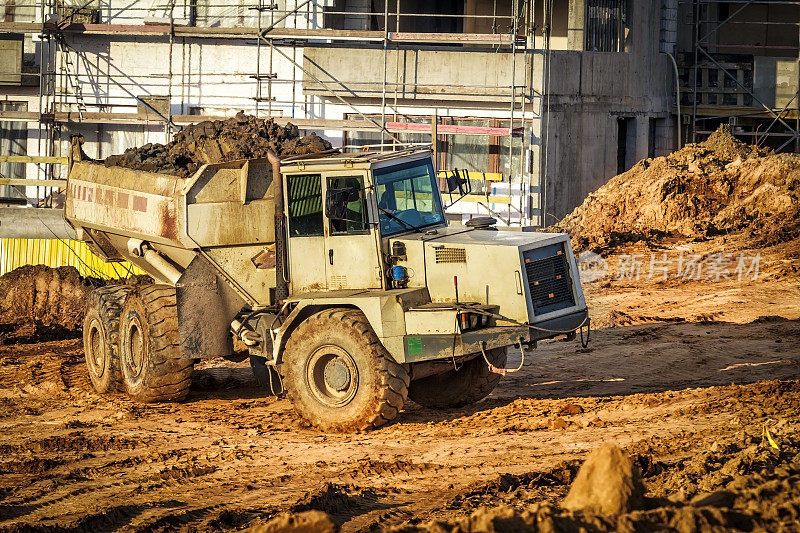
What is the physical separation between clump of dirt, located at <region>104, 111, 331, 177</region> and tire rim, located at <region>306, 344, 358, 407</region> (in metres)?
3.01

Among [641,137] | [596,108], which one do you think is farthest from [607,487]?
[641,137]

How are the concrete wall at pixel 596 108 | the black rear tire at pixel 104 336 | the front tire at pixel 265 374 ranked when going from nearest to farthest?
1. the front tire at pixel 265 374
2. the black rear tire at pixel 104 336
3. the concrete wall at pixel 596 108

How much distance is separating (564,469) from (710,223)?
47.3ft

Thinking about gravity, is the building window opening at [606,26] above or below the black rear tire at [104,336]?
above

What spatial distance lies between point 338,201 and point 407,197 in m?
0.94

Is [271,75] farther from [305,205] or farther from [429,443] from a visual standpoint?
[429,443]

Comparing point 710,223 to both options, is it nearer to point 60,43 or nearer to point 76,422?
point 76,422

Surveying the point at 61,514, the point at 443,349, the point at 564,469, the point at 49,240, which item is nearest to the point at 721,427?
the point at 564,469

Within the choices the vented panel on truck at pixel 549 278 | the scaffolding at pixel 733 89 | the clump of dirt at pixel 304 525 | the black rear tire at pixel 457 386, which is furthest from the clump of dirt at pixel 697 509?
the scaffolding at pixel 733 89

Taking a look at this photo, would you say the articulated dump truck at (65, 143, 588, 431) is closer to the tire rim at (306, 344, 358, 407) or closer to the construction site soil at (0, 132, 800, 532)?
the tire rim at (306, 344, 358, 407)

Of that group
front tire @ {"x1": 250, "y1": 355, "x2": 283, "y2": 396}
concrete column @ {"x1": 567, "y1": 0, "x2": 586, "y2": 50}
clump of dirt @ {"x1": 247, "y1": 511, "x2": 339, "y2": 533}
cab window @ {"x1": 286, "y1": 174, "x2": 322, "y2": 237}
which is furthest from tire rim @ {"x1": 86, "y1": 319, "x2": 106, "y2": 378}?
concrete column @ {"x1": 567, "y1": 0, "x2": 586, "y2": 50}

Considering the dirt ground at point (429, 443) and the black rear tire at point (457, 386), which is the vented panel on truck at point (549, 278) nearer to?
the dirt ground at point (429, 443)

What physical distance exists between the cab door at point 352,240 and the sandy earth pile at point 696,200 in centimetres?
1128

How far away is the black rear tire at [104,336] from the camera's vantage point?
1459 centimetres
